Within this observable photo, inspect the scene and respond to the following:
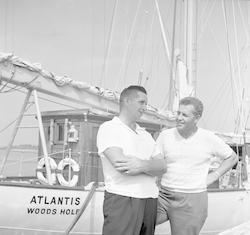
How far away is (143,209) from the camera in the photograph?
2678 mm

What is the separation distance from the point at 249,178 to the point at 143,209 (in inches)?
341

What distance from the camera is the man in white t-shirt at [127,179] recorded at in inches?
102

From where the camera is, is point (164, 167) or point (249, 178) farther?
point (249, 178)

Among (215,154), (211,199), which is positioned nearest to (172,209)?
(215,154)

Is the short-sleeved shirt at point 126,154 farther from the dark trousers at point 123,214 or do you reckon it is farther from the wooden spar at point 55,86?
the wooden spar at point 55,86

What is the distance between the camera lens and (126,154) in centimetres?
267

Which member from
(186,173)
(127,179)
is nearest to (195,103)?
(186,173)

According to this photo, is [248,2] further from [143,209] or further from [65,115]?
[143,209]

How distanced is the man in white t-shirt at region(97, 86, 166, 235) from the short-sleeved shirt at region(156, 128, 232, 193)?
20.4 inches

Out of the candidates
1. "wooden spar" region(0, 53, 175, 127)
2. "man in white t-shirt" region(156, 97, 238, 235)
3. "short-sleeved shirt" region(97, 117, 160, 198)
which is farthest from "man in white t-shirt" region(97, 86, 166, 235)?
"wooden spar" region(0, 53, 175, 127)

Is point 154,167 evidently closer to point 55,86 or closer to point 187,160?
point 187,160

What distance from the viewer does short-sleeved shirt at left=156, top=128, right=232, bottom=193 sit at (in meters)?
3.28

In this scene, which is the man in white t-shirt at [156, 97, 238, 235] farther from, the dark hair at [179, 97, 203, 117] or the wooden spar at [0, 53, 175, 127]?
the wooden spar at [0, 53, 175, 127]

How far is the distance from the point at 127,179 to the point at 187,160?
0.83 m
